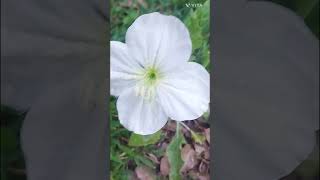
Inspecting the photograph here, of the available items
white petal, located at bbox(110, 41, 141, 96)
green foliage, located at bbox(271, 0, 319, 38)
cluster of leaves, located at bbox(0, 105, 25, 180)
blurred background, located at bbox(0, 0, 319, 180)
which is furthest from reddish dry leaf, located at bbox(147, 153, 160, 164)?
green foliage, located at bbox(271, 0, 319, 38)

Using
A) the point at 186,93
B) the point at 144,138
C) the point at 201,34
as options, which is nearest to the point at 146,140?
the point at 144,138

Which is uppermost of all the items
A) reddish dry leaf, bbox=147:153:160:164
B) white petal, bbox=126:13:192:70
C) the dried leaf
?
white petal, bbox=126:13:192:70

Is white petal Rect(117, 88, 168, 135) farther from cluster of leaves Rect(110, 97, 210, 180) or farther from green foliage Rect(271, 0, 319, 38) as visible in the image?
green foliage Rect(271, 0, 319, 38)

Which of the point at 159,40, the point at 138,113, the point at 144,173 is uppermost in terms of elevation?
the point at 159,40

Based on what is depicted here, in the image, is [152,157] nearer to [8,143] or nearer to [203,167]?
[203,167]

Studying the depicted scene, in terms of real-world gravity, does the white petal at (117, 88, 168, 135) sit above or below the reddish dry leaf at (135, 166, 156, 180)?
above

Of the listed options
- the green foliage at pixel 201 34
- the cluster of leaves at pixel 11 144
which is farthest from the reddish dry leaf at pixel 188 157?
the cluster of leaves at pixel 11 144
